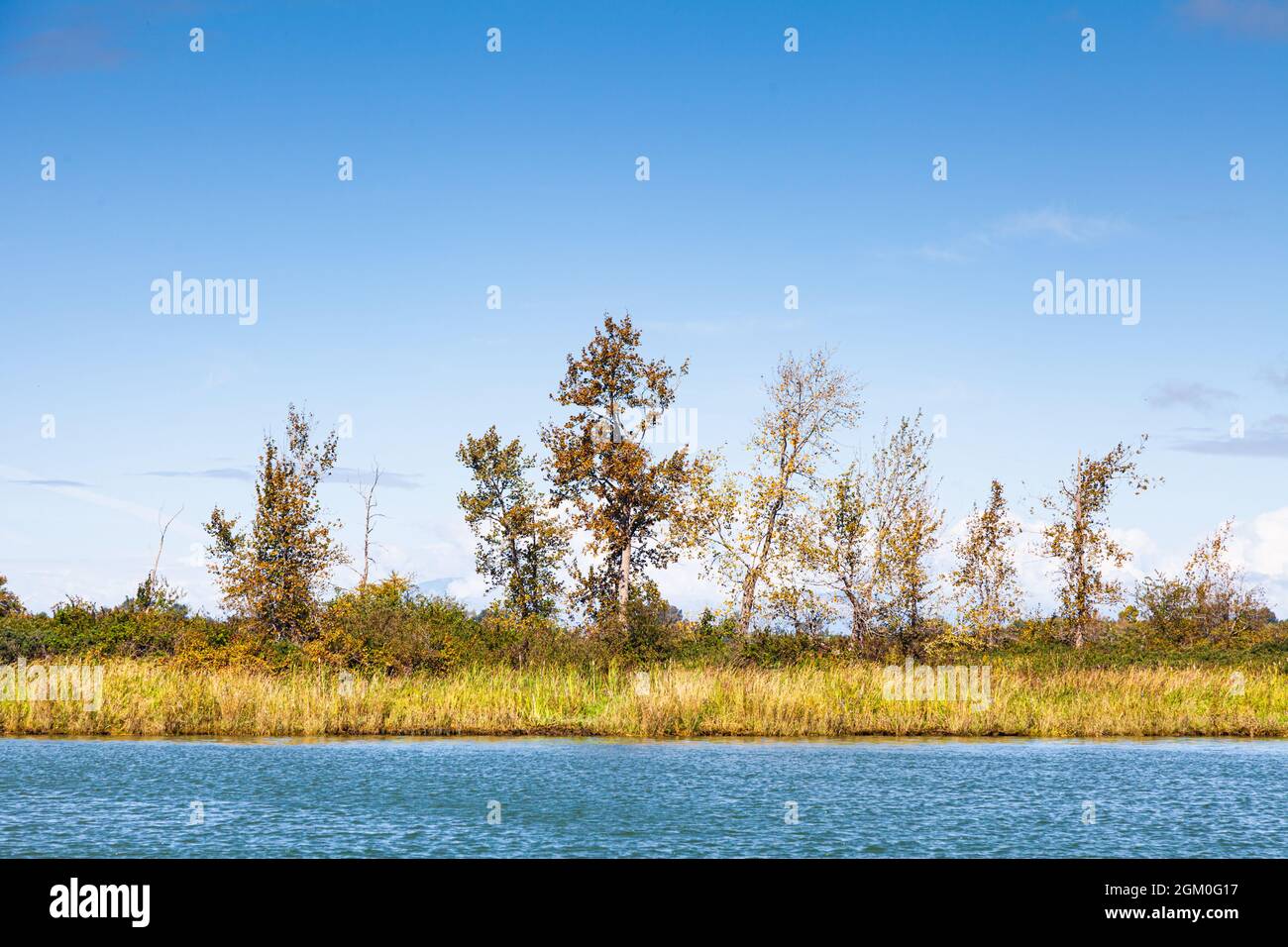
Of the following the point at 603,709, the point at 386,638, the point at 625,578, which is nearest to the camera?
the point at 603,709

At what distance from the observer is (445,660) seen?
39.9 m

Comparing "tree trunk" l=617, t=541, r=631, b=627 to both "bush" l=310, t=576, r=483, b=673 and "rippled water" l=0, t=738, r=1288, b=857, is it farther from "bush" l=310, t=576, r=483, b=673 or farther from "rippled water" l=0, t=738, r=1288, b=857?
"rippled water" l=0, t=738, r=1288, b=857

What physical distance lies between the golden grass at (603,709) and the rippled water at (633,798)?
1.75 m

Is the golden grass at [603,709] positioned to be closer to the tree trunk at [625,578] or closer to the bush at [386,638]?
the bush at [386,638]

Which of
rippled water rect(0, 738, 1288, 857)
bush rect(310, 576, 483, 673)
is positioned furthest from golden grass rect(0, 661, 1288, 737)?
bush rect(310, 576, 483, 673)

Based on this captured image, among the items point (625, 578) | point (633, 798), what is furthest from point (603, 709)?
point (625, 578)

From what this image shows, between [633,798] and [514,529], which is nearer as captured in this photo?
[633,798]

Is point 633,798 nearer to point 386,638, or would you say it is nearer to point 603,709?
point 603,709

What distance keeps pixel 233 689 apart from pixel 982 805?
64.7 feet

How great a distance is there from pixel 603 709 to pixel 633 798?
37.4ft

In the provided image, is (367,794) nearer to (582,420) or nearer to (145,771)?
(145,771)

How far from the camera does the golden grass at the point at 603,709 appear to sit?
30469mm

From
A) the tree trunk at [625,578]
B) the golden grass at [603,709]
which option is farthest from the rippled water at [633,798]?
the tree trunk at [625,578]

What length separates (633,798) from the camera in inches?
803
